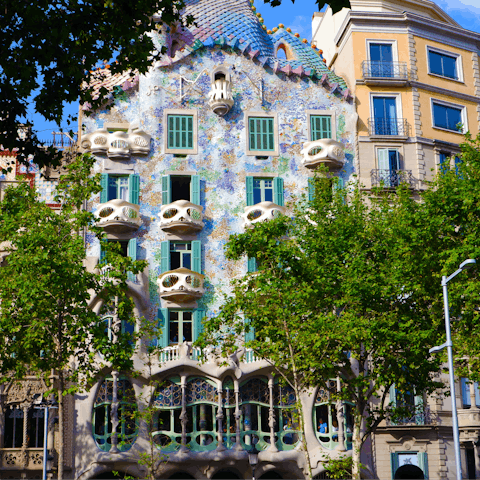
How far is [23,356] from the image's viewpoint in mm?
26609

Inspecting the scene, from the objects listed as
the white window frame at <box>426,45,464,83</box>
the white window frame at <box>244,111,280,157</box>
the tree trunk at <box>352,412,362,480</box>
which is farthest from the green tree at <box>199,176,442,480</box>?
the white window frame at <box>426,45,464,83</box>

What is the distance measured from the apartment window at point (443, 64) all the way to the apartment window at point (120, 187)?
16016mm

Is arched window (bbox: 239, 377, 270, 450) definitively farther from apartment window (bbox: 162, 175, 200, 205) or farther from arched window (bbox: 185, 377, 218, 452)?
apartment window (bbox: 162, 175, 200, 205)

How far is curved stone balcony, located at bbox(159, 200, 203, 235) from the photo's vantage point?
35500 millimetres

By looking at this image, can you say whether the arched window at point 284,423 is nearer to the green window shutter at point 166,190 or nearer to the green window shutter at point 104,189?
the green window shutter at point 166,190

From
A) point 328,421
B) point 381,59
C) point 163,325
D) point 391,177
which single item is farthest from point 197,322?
point 381,59

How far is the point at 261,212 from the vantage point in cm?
3609

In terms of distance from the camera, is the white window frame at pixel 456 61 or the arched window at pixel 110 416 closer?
the arched window at pixel 110 416

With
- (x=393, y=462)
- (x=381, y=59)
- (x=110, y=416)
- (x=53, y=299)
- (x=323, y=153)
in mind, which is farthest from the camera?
(x=381, y=59)

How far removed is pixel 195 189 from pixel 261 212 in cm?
321

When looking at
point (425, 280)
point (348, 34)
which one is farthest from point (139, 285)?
point (348, 34)

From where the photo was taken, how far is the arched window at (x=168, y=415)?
109 ft

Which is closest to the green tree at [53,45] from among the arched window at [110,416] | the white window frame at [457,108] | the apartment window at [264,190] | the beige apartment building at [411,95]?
the arched window at [110,416]

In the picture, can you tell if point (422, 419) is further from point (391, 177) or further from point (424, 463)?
point (391, 177)
